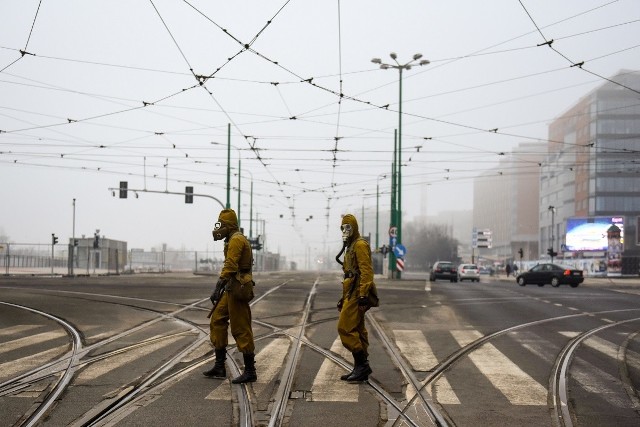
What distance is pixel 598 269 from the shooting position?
217 feet

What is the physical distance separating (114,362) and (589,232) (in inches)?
2737

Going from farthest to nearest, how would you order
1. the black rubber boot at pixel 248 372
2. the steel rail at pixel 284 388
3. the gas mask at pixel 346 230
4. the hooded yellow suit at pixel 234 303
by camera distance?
the gas mask at pixel 346 230 < the hooded yellow suit at pixel 234 303 < the black rubber boot at pixel 248 372 < the steel rail at pixel 284 388

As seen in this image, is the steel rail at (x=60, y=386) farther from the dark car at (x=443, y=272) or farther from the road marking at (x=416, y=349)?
the dark car at (x=443, y=272)

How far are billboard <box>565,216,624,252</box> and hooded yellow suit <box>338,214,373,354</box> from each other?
2662 inches

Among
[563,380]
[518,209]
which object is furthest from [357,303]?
[518,209]

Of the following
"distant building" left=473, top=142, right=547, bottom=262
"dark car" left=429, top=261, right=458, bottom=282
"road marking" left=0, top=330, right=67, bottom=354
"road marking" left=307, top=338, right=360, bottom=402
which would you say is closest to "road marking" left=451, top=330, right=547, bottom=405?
"road marking" left=307, top=338, right=360, bottom=402

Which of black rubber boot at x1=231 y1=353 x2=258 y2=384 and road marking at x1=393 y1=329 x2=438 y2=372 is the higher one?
black rubber boot at x1=231 y1=353 x2=258 y2=384

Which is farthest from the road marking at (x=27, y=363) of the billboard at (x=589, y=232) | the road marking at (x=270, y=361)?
the billboard at (x=589, y=232)

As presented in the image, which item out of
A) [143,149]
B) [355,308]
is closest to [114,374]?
[355,308]

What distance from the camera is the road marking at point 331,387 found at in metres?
7.05

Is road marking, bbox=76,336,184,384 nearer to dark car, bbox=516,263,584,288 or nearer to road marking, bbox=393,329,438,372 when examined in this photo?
road marking, bbox=393,329,438,372

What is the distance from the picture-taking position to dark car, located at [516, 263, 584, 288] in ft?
130

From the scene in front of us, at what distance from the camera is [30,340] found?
11133 millimetres

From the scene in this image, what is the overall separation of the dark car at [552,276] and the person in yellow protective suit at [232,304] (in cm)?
3435
